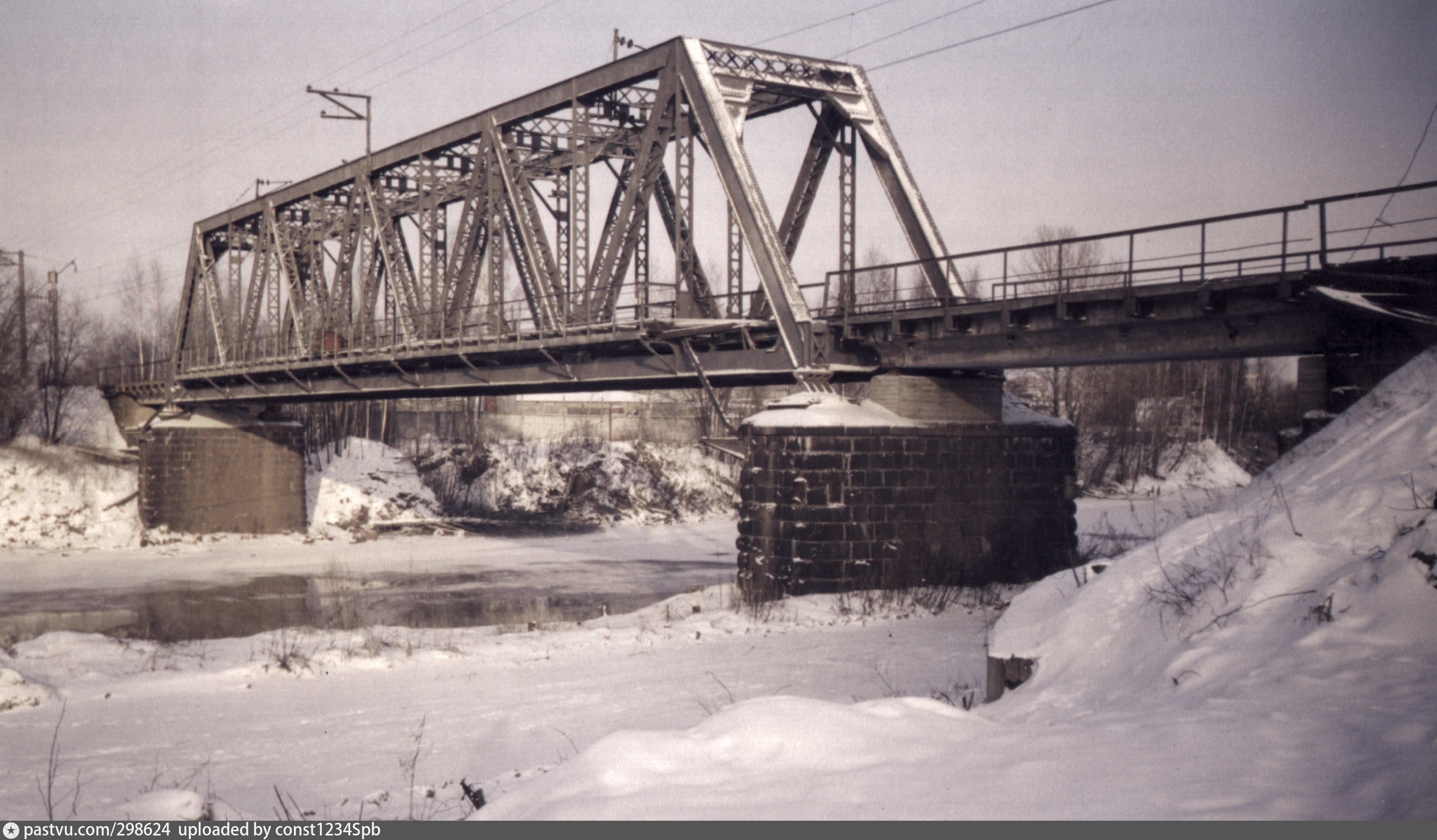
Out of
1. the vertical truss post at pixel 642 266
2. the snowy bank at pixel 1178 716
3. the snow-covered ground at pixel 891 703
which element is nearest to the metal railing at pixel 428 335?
the vertical truss post at pixel 642 266

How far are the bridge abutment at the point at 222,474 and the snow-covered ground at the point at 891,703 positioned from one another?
25.8 meters

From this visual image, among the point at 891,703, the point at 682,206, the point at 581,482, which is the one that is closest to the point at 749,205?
the point at 682,206

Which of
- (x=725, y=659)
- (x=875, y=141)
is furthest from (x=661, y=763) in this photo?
(x=875, y=141)

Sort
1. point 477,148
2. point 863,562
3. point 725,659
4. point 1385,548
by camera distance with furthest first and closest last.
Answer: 1. point 477,148
2. point 863,562
3. point 725,659
4. point 1385,548

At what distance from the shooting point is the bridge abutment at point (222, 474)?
39562mm

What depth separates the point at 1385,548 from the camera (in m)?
7.88

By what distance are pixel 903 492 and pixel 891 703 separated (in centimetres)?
1407

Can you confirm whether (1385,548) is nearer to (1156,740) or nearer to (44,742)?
(1156,740)

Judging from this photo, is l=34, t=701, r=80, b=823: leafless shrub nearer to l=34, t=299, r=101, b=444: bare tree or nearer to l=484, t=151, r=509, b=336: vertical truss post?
l=484, t=151, r=509, b=336: vertical truss post

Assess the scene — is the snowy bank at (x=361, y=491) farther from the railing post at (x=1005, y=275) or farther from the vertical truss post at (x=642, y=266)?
the railing post at (x=1005, y=275)

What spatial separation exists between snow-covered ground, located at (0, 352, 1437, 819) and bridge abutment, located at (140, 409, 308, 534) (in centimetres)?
2580

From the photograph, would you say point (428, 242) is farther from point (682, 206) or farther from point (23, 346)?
point (23, 346)

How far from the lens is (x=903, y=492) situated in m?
20.3
